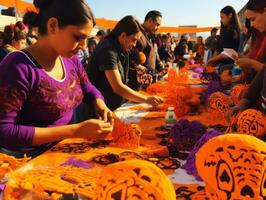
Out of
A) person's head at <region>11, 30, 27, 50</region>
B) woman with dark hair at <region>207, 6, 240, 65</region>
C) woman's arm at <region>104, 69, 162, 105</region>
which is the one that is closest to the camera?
woman's arm at <region>104, 69, 162, 105</region>

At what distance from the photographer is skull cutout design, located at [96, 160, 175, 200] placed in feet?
1.94

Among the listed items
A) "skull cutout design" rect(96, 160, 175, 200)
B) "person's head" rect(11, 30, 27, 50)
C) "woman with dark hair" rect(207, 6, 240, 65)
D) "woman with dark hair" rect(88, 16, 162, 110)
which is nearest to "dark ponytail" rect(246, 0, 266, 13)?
"woman with dark hair" rect(88, 16, 162, 110)

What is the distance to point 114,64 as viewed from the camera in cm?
179

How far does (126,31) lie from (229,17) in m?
1.72

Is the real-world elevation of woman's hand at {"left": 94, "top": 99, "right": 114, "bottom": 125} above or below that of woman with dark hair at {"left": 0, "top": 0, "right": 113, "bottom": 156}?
below

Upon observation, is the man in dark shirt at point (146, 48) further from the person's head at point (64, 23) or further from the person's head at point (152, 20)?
the person's head at point (64, 23)

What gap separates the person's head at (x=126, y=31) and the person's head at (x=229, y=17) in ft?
5.33

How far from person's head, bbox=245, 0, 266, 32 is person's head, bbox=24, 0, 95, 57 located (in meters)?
0.89

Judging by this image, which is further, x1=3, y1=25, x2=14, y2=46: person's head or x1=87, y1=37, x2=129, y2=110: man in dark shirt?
x1=3, y1=25, x2=14, y2=46: person's head

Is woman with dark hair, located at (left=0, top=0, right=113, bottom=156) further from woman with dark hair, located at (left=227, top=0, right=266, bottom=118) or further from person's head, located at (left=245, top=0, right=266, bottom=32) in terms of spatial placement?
person's head, located at (left=245, top=0, right=266, bottom=32)

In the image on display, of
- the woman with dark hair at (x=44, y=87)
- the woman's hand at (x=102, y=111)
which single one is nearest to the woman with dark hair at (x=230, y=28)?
the woman's hand at (x=102, y=111)

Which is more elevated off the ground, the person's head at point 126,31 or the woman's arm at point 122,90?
the person's head at point 126,31

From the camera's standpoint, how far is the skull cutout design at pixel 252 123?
45.4 inches

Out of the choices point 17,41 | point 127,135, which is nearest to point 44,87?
point 127,135
